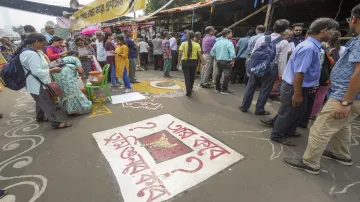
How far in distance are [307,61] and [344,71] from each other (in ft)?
1.35

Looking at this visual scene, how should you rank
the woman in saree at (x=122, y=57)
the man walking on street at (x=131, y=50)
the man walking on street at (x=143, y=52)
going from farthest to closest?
the man walking on street at (x=143, y=52) < the man walking on street at (x=131, y=50) < the woman in saree at (x=122, y=57)

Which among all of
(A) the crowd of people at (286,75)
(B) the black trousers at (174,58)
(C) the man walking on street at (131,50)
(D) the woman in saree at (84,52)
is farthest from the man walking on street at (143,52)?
(D) the woman in saree at (84,52)

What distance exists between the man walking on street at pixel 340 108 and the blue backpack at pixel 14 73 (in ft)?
13.9

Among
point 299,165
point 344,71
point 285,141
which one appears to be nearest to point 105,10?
point 285,141

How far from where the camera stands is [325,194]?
2025 mm

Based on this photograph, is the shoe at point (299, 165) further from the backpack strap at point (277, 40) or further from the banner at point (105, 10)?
the banner at point (105, 10)

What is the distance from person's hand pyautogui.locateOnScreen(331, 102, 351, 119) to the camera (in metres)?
1.83

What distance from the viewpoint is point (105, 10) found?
331 inches

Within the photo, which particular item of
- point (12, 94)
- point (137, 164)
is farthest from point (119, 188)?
point (12, 94)

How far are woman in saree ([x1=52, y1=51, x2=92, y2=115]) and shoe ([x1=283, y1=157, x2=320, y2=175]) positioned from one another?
3.88 metres

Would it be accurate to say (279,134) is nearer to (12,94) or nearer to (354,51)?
(354,51)

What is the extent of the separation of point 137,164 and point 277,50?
3250 mm

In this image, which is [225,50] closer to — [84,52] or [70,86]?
[70,86]

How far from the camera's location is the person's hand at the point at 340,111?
183 centimetres
